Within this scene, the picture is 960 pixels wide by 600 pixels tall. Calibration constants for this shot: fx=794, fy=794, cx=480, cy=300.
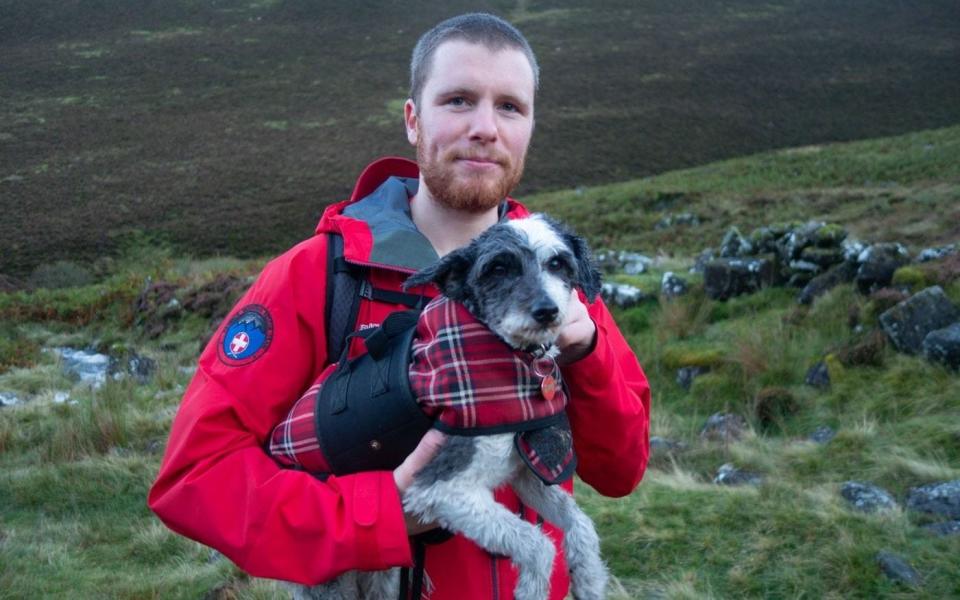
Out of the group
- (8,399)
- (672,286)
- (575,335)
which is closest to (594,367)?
(575,335)

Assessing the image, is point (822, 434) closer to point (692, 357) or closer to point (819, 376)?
point (819, 376)

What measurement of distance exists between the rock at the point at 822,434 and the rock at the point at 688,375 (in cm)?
189

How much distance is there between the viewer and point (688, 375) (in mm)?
9273

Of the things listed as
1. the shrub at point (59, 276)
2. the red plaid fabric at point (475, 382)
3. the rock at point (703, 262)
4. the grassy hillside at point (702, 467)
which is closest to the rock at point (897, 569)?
the grassy hillside at point (702, 467)

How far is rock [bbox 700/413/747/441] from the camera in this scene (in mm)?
7535

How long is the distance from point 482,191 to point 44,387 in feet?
36.5

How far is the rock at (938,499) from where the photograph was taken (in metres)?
5.19

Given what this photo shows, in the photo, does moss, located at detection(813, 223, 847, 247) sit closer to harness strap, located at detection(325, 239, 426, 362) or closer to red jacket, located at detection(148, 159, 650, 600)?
red jacket, located at detection(148, 159, 650, 600)

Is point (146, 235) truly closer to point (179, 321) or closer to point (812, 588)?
point (179, 321)

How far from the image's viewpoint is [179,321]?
16.8 metres

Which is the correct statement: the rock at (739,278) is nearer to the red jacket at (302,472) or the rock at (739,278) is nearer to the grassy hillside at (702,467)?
the grassy hillside at (702,467)

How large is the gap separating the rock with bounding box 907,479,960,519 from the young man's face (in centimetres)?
403

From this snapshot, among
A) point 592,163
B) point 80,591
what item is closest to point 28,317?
point 80,591

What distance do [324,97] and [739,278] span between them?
30950 millimetres
